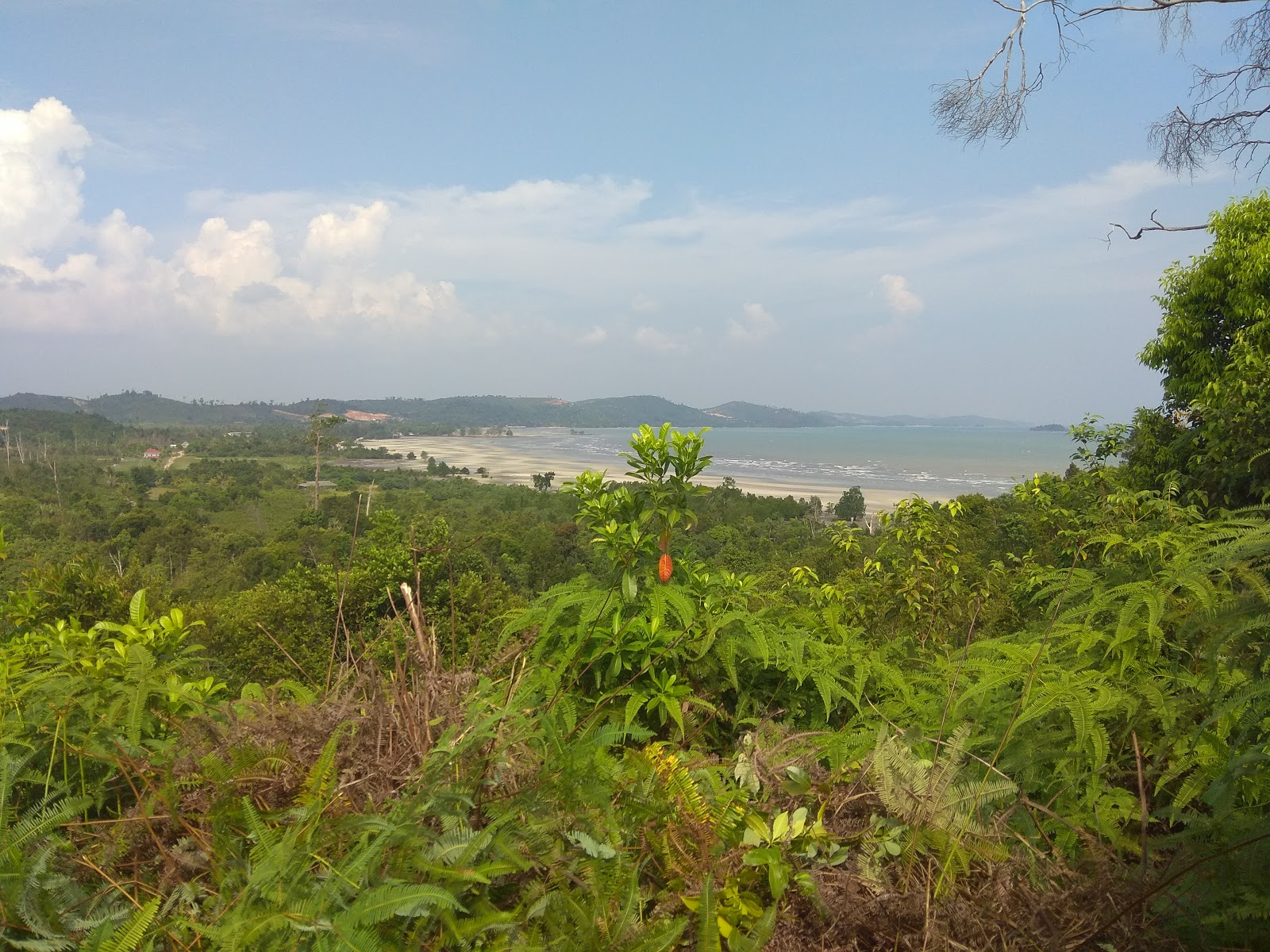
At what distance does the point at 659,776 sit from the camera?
1.47 m

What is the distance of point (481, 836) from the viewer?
1.08m

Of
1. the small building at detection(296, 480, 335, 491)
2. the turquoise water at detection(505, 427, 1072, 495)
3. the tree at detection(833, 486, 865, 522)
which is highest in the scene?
the turquoise water at detection(505, 427, 1072, 495)

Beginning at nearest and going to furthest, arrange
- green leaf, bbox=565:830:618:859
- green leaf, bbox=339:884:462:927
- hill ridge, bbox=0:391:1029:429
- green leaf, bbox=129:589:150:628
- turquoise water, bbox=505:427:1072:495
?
green leaf, bbox=339:884:462:927 < green leaf, bbox=565:830:618:859 < green leaf, bbox=129:589:150:628 < turquoise water, bbox=505:427:1072:495 < hill ridge, bbox=0:391:1029:429

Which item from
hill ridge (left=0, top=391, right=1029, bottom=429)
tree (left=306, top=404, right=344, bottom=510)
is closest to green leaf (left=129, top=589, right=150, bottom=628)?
tree (left=306, top=404, right=344, bottom=510)

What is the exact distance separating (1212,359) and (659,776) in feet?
29.4

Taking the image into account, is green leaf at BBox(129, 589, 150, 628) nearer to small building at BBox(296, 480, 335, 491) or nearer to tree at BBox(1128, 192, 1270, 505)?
tree at BBox(1128, 192, 1270, 505)

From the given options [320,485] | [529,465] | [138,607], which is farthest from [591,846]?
[529,465]

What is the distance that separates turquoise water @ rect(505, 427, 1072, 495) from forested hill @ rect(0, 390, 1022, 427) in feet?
70.5

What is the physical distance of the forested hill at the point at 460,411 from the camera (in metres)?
143

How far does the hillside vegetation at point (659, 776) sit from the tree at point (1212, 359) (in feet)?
13.7

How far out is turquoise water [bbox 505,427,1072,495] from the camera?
4959cm

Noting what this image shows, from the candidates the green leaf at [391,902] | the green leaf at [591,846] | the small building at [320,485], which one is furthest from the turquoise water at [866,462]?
the small building at [320,485]

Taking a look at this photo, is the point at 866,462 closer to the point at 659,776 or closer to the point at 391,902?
the point at 659,776

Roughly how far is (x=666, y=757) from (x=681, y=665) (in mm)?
671
